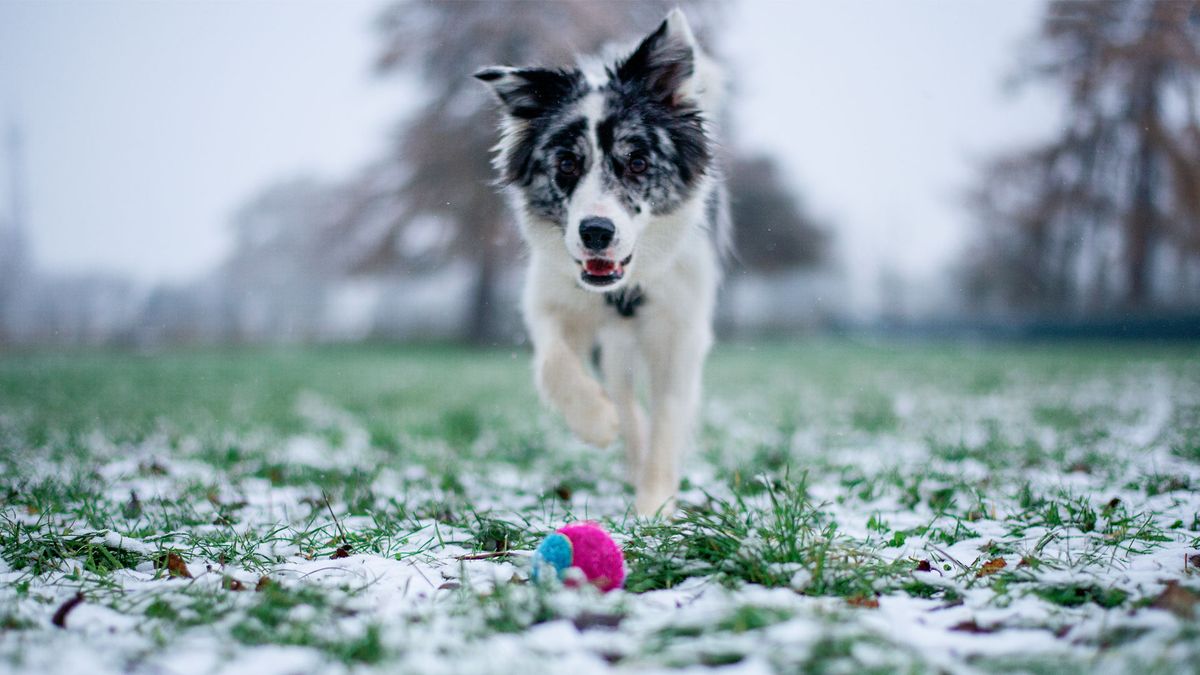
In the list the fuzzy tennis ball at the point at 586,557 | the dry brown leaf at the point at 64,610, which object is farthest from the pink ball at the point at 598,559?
the dry brown leaf at the point at 64,610

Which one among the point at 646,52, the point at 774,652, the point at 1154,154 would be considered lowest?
the point at 774,652

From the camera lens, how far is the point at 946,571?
244cm

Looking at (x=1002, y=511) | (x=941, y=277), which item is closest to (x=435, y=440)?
(x=1002, y=511)

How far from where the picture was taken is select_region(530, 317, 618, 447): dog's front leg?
3.37 m

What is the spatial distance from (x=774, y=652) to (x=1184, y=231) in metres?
15.4

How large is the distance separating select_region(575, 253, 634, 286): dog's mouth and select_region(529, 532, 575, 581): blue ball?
1278 mm

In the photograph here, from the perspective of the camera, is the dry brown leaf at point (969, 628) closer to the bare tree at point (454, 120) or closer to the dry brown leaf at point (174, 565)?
the dry brown leaf at point (174, 565)

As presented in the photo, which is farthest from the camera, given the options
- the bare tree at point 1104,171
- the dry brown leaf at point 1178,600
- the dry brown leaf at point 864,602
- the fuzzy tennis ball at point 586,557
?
the bare tree at point 1104,171

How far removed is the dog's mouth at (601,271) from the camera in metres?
3.29

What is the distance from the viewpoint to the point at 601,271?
330 cm

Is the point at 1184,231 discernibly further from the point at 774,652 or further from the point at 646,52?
the point at 774,652

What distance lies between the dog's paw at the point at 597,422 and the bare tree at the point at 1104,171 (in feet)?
14.1

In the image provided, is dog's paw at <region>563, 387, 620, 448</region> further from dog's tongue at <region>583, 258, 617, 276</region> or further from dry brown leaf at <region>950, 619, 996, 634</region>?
dry brown leaf at <region>950, 619, 996, 634</region>

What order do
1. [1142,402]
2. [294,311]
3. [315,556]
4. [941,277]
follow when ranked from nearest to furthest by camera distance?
[315,556] → [1142,402] → [294,311] → [941,277]
